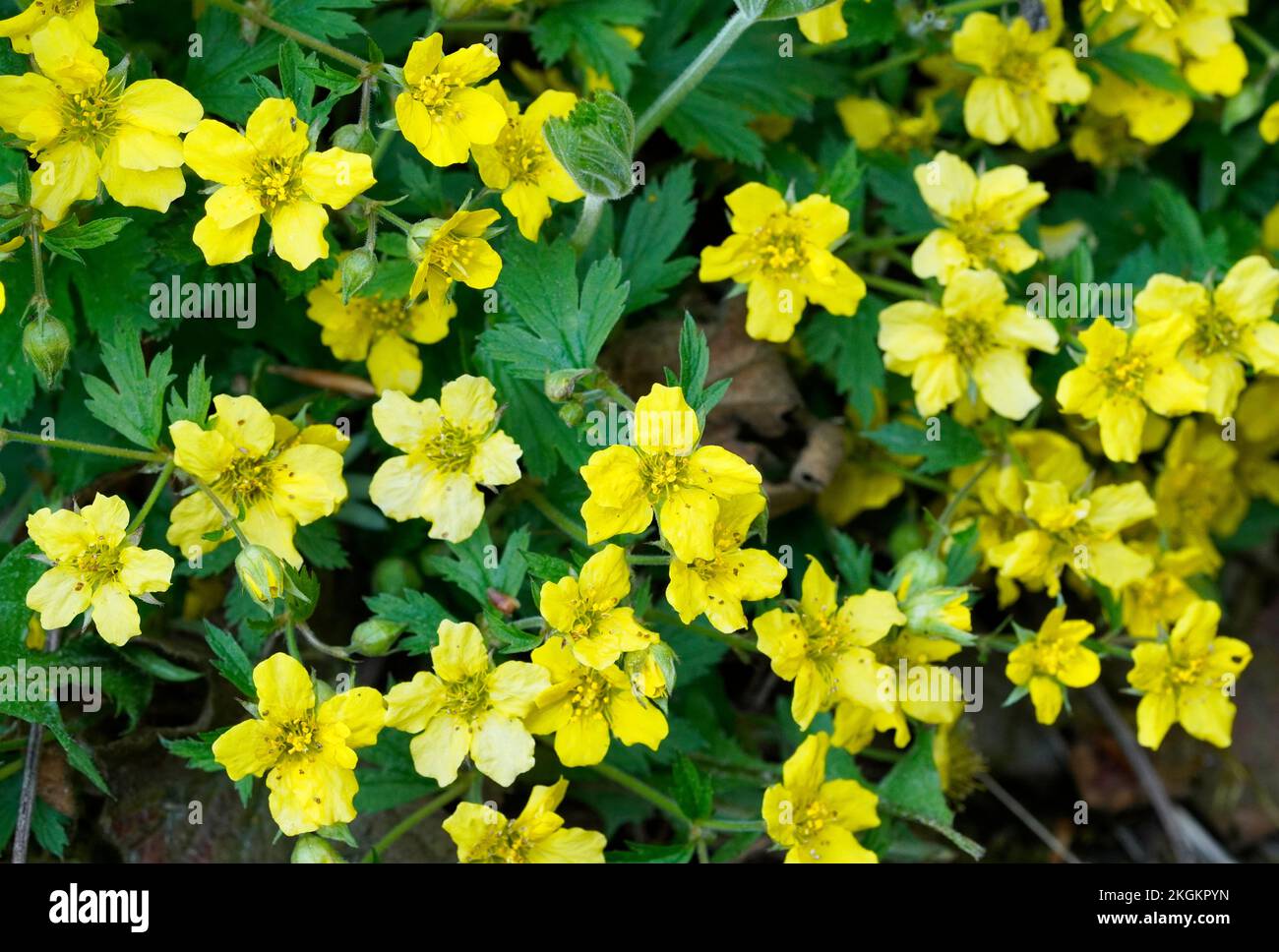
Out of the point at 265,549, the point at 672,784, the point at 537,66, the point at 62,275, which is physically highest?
the point at 537,66

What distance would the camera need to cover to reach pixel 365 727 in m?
2.23

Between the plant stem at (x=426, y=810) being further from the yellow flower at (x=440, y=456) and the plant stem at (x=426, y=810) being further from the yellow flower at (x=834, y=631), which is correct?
the yellow flower at (x=834, y=631)

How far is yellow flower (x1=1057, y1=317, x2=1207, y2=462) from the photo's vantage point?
107 inches

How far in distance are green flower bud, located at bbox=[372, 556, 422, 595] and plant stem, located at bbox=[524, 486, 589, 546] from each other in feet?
1.05

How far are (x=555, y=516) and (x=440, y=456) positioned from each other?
297mm

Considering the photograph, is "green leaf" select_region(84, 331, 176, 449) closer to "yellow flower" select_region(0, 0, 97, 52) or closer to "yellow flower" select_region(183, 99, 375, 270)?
"yellow flower" select_region(183, 99, 375, 270)

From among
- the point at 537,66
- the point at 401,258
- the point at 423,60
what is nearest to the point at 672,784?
the point at 401,258

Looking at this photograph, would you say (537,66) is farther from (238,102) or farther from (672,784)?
(672,784)

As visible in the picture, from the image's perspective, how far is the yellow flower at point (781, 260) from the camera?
2.71m

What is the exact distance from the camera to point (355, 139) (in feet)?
7.45

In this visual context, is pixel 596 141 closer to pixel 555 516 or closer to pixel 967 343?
pixel 555 516

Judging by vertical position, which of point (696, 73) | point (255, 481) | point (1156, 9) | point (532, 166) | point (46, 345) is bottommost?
point (255, 481)

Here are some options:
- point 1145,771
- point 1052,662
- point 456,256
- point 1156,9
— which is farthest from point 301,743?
point 1145,771

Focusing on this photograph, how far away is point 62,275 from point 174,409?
464mm
